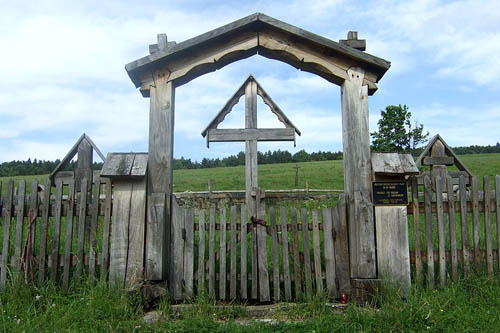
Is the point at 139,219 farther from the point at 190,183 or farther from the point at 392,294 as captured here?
the point at 190,183

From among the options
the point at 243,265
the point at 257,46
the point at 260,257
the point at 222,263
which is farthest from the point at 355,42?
the point at 222,263

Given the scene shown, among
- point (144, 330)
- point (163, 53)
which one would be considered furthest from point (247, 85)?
point (144, 330)

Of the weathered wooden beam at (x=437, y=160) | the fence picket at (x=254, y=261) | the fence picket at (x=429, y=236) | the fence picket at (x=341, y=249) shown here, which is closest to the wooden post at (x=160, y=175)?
the fence picket at (x=254, y=261)

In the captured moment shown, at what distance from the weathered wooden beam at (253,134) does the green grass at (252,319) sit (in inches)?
194

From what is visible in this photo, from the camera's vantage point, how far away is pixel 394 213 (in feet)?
14.1

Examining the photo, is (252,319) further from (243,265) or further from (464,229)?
(464,229)

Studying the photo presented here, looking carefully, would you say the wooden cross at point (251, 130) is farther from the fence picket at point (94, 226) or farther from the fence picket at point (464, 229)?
the fence picket at point (464, 229)

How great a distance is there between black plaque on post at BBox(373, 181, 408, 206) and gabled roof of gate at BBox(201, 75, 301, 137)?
4465 mm

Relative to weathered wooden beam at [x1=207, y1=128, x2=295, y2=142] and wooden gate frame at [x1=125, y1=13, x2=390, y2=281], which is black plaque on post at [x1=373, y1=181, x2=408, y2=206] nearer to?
wooden gate frame at [x1=125, y1=13, x2=390, y2=281]

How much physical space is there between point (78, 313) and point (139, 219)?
117 cm

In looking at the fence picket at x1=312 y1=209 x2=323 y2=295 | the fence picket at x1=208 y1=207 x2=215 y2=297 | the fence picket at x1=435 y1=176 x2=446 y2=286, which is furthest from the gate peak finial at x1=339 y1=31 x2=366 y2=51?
the fence picket at x1=208 y1=207 x2=215 y2=297

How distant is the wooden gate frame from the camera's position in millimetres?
4285

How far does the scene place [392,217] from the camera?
14.1ft

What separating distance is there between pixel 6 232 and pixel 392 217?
486 cm
